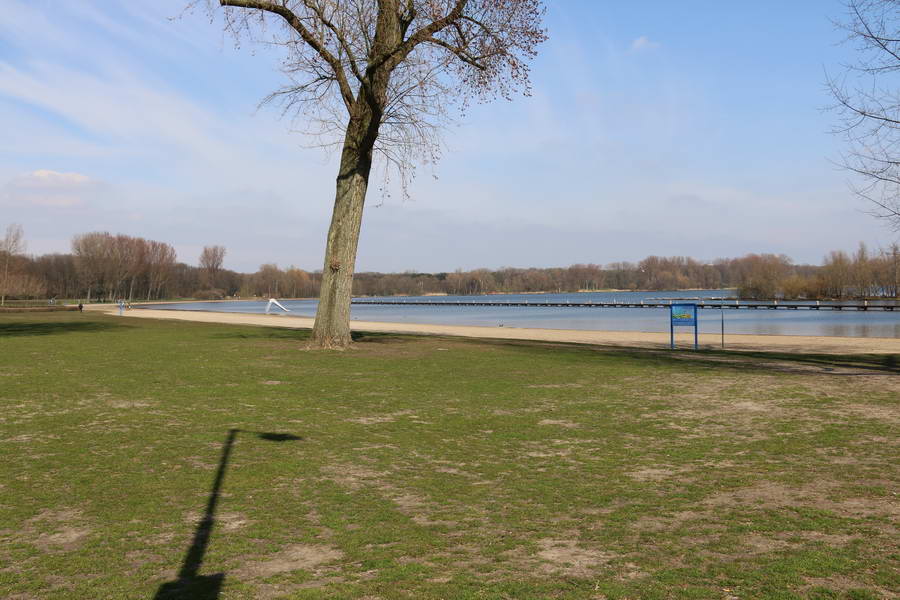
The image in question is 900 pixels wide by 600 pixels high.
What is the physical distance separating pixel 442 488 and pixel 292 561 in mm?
2002

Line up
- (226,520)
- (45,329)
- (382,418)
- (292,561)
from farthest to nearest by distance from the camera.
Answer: (45,329)
(382,418)
(226,520)
(292,561)

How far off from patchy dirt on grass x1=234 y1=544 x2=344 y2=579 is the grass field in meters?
0.02

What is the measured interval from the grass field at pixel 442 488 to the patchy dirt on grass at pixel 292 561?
0.06ft

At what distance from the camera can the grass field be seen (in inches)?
163

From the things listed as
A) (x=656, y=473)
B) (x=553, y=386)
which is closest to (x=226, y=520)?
(x=656, y=473)

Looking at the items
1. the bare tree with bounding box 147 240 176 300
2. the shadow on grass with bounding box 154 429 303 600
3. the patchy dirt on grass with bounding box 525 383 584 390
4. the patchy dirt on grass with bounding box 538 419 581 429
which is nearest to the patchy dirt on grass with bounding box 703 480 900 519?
the patchy dirt on grass with bounding box 538 419 581 429

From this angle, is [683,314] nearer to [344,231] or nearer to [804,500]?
[344,231]

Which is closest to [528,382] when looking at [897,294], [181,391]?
[181,391]

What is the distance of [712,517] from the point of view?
5289mm

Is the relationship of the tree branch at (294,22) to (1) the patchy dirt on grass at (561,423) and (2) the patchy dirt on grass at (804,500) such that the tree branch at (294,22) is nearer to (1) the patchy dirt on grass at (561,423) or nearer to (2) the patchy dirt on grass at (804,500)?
(1) the patchy dirt on grass at (561,423)

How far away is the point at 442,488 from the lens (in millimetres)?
6148

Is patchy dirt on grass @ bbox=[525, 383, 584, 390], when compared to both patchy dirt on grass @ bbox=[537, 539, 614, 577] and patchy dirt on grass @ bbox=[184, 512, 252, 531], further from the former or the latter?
patchy dirt on grass @ bbox=[184, 512, 252, 531]

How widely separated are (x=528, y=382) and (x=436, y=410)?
333 cm

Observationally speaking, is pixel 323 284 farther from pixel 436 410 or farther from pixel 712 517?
pixel 712 517
